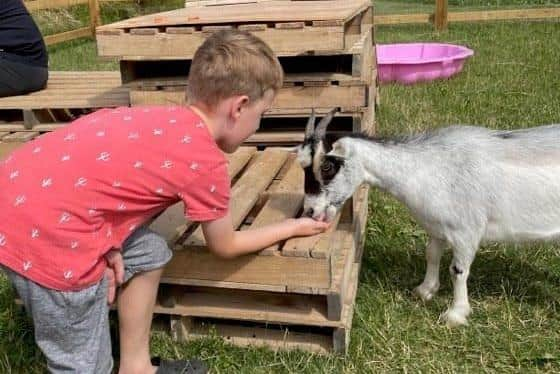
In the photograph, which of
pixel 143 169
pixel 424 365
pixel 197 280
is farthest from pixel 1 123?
pixel 424 365

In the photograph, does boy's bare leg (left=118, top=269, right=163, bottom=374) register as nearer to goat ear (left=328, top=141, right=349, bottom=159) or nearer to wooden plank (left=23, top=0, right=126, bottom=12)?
goat ear (left=328, top=141, right=349, bottom=159)

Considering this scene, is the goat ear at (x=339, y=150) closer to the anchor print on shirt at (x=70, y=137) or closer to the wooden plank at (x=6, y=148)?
the anchor print on shirt at (x=70, y=137)

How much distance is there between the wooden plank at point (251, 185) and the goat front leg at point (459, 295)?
1.11m

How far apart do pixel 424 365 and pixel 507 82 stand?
5.68m

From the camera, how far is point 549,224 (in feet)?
10.8

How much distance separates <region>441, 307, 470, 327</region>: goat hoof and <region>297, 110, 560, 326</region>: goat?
0.25 m

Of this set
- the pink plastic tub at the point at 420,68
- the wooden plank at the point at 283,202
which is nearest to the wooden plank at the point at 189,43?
the wooden plank at the point at 283,202

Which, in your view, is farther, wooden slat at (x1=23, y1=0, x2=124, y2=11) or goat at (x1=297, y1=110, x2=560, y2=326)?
wooden slat at (x1=23, y1=0, x2=124, y2=11)

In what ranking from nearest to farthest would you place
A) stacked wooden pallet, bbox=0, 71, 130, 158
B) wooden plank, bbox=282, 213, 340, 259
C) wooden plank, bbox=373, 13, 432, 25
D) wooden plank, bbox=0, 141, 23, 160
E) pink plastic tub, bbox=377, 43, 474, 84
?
wooden plank, bbox=282, 213, 340, 259 → wooden plank, bbox=0, 141, 23, 160 → stacked wooden pallet, bbox=0, 71, 130, 158 → pink plastic tub, bbox=377, 43, 474, 84 → wooden plank, bbox=373, 13, 432, 25

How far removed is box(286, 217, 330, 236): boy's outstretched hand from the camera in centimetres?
315

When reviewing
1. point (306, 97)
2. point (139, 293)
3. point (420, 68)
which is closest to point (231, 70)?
point (139, 293)

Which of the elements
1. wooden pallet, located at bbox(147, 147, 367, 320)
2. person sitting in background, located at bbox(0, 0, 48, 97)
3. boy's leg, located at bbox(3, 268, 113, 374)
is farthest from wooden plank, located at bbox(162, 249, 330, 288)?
person sitting in background, located at bbox(0, 0, 48, 97)

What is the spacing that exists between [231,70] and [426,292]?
1.86 metres

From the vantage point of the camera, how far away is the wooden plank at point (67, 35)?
43.1 ft
